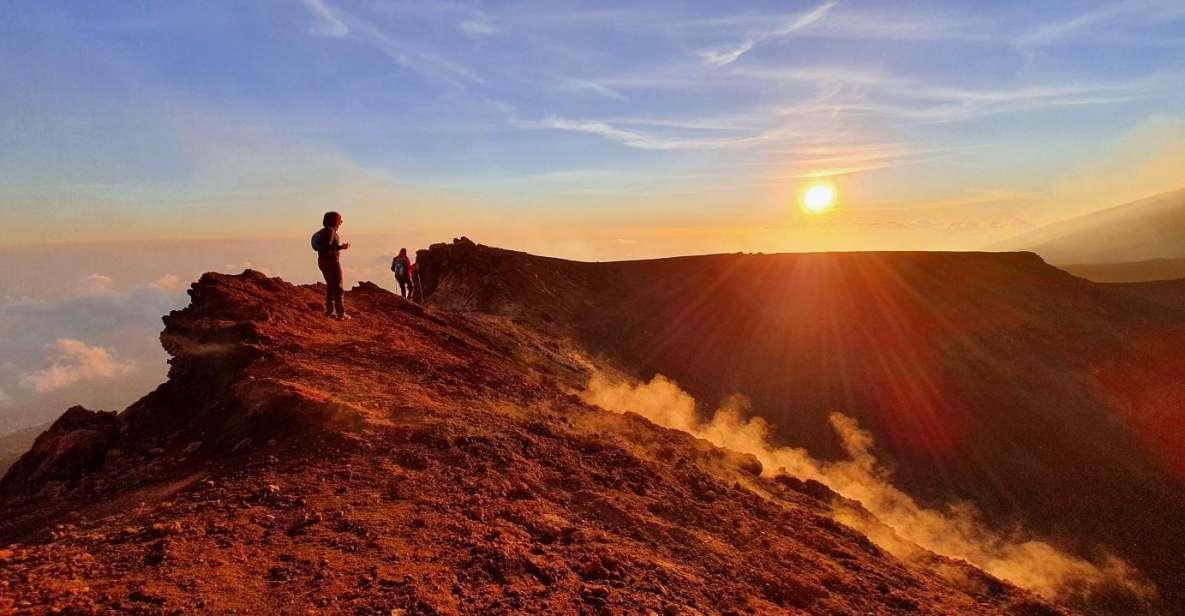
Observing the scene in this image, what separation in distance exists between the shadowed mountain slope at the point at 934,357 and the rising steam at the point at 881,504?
0.54 meters

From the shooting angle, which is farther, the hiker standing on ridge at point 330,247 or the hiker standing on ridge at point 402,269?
the hiker standing on ridge at point 402,269

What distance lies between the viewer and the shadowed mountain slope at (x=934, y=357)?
50.2ft

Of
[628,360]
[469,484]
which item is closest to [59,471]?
[469,484]

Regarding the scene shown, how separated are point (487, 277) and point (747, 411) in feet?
35.2

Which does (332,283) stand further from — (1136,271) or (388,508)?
(1136,271)

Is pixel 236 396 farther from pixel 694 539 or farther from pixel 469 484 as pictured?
pixel 694 539

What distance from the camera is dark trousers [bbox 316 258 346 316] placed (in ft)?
34.2

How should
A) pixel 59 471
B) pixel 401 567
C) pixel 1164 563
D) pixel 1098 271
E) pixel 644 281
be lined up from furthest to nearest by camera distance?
pixel 1098 271
pixel 644 281
pixel 1164 563
pixel 59 471
pixel 401 567

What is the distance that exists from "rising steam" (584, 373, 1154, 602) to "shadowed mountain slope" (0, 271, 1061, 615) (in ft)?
10.2

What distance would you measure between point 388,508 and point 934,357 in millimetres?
21911

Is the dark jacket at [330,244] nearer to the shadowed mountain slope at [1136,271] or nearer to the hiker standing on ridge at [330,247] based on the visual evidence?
the hiker standing on ridge at [330,247]

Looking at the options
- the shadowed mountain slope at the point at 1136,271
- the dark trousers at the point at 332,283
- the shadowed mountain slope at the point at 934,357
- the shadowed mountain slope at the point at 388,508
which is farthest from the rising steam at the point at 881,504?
the shadowed mountain slope at the point at 1136,271

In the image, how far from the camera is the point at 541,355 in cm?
1559

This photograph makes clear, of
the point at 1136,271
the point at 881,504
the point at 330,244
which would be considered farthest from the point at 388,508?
the point at 1136,271
